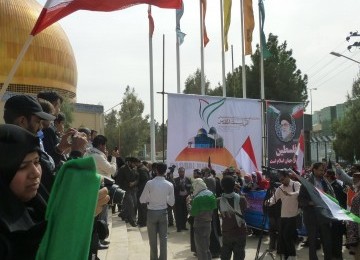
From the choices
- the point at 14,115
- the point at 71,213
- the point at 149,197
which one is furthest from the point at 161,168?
the point at 71,213

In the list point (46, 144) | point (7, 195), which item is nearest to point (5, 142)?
point (7, 195)

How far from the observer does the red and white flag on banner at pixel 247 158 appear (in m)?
15.0

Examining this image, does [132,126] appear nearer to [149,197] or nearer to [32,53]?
[32,53]

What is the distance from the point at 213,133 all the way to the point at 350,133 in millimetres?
23190

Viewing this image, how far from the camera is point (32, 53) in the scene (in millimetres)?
39812

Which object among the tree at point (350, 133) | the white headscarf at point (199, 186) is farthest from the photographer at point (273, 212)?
the tree at point (350, 133)

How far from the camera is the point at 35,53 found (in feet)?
131

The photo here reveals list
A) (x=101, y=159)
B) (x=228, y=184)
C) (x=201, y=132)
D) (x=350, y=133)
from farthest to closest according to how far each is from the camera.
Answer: (x=350, y=133), (x=201, y=132), (x=228, y=184), (x=101, y=159)

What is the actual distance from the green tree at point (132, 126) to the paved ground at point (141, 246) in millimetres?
37218

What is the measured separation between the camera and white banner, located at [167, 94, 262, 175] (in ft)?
44.8

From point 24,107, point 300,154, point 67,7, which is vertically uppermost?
point 67,7

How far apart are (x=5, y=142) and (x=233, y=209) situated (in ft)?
19.2

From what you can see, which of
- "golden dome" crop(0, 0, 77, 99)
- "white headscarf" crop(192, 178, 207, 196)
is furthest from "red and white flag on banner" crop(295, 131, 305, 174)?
"golden dome" crop(0, 0, 77, 99)

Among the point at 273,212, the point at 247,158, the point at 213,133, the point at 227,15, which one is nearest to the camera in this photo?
the point at 273,212
